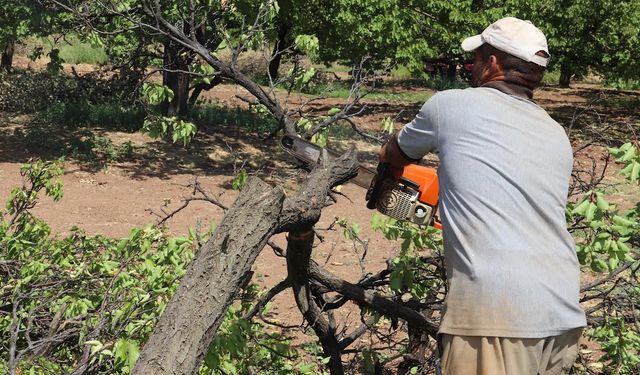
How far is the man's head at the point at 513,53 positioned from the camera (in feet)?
10.0

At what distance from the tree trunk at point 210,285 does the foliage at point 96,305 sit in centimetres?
48

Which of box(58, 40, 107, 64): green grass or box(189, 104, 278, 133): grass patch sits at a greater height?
box(189, 104, 278, 133): grass patch

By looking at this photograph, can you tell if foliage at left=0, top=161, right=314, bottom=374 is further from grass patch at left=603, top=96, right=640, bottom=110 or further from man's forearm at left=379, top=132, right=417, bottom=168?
grass patch at left=603, top=96, right=640, bottom=110

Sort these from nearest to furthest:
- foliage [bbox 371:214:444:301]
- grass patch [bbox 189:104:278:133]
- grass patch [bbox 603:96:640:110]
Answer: foliage [bbox 371:214:444:301], grass patch [bbox 189:104:278:133], grass patch [bbox 603:96:640:110]

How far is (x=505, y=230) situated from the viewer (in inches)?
110

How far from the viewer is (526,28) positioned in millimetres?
3072

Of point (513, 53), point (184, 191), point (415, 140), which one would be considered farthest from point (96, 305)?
point (184, 191)

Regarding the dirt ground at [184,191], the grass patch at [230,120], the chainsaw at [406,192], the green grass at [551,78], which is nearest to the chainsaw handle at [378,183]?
the chainsaw at [406,192]

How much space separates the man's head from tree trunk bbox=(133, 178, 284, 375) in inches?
38.8

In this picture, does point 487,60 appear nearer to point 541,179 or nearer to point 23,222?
point 541,179

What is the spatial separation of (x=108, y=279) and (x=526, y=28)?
2.76 meters

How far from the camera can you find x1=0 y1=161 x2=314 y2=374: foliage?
12.3 ft

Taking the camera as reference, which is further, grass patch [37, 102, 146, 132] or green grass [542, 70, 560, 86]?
green grass [542, 70, 560, 86]

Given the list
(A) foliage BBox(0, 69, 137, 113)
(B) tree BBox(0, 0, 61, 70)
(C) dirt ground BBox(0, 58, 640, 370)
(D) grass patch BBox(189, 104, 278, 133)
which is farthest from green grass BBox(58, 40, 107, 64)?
(B) tree BBox(0, 0, 61, 70)
